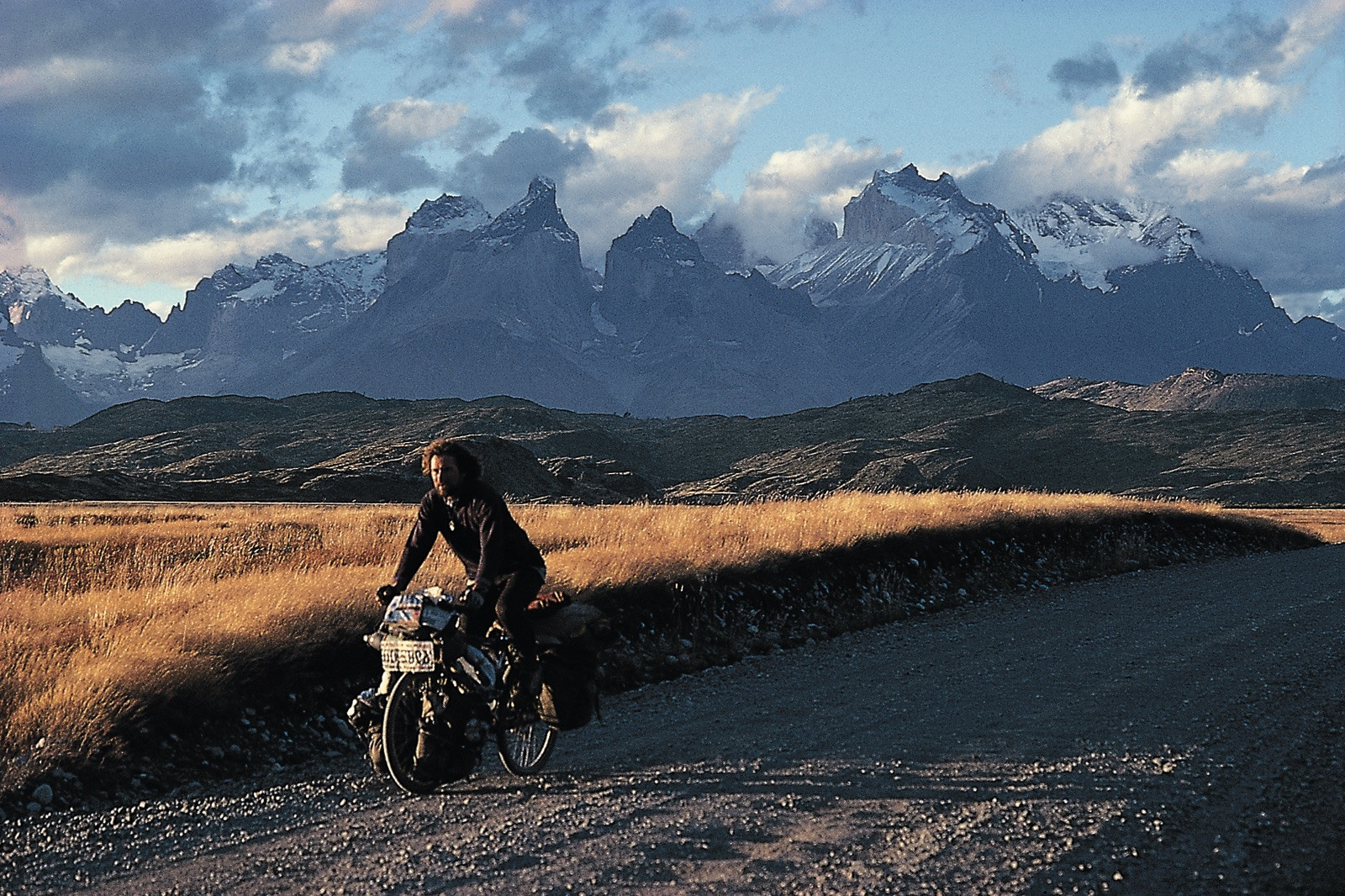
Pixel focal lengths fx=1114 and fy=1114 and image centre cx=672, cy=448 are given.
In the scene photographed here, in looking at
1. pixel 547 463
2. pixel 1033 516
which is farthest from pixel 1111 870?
pixel 547 463

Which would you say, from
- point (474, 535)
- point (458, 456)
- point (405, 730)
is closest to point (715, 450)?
point (474, 535)

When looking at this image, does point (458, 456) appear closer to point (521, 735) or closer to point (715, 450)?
point (521, 735)

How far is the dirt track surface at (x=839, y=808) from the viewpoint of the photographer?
5.95 metres

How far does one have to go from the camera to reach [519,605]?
7.69 meters

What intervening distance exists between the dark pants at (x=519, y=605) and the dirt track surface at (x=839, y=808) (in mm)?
989

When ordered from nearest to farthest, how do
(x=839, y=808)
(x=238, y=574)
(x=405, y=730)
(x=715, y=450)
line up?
1. (x=839, y=808)
2. (x=405, y=730)
3. (x=238, y=574)
4. (x=715, y=450)

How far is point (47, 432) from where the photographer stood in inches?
7067

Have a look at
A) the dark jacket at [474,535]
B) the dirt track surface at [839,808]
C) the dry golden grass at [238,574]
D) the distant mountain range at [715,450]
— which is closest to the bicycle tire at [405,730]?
the dirt track surface at [839,808]

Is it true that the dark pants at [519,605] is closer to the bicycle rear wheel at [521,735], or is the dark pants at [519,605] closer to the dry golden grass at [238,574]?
the bicycle rear wheel at [521,735]

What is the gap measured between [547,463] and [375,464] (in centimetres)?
1800

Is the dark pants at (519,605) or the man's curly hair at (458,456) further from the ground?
the man's curly hair at (458,456)

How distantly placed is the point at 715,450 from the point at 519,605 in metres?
145

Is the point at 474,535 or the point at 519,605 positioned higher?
the point at 474,535

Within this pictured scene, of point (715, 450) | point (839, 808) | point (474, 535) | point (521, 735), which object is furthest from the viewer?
point (715, 450)
